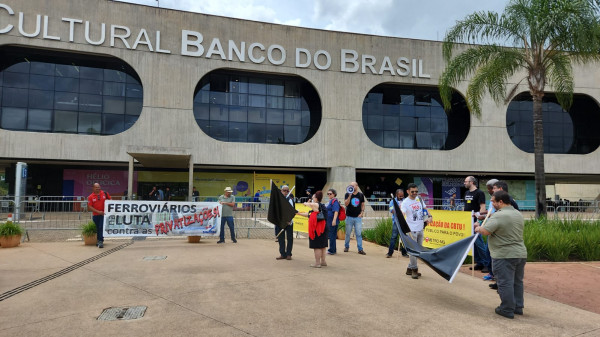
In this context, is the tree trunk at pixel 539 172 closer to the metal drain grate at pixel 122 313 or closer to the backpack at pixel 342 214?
the backpack at pixel 342 214

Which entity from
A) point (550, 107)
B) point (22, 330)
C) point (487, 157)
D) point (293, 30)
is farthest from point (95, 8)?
point (550, 107)

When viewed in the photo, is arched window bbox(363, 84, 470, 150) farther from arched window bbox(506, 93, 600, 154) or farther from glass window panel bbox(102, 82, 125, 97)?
glass window panel bbox(102, 82, 125, 97)

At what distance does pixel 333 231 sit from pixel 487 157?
1003 inches

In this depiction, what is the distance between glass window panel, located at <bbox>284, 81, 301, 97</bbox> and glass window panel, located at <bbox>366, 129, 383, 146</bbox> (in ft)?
21.6

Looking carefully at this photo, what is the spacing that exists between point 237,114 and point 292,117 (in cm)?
Answer: 429

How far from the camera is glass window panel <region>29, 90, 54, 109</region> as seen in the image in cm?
2498

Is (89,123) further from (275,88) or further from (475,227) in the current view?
(475,227)

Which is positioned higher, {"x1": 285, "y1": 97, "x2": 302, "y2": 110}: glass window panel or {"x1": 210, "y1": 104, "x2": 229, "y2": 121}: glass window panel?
{"x1": 285, "y1": 97, "x2": 302, "y2": 110}: glass window panel

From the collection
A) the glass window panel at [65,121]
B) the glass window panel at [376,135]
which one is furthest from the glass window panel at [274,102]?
the glass window panel at [65,121]

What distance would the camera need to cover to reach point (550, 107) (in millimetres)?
33531

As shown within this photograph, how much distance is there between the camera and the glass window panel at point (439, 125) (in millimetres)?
31781

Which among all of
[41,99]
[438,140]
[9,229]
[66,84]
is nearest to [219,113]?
[66,84]

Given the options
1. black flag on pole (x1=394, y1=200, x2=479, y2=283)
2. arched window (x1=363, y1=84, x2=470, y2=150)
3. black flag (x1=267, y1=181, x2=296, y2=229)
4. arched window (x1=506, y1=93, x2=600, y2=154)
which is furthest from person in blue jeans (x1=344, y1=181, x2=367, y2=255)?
arched window (x1=506, y1=93, x2=600, y2=154)

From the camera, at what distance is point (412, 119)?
31.5 metres
